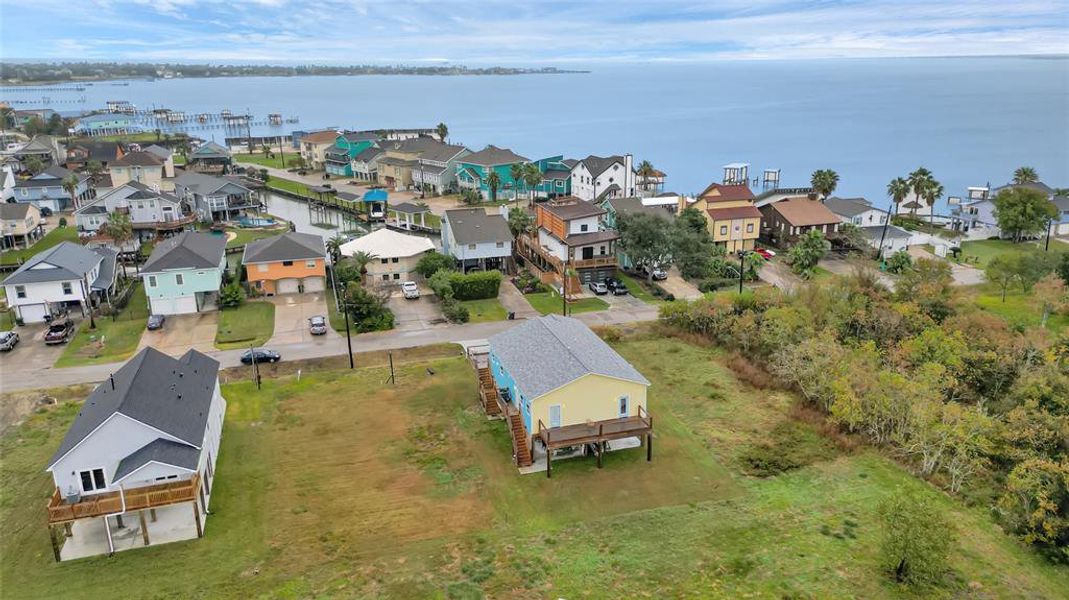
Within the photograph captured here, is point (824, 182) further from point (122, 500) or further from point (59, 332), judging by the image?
point (122, 500)

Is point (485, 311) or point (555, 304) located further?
point (555, 304)

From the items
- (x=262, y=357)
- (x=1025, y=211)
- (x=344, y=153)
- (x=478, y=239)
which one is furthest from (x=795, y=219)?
(x=344, y=153)

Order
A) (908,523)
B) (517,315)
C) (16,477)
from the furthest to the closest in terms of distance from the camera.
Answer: (517,315)
(16,477)
(908,523)

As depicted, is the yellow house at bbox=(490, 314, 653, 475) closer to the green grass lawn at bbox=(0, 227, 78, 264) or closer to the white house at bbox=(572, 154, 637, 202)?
the green grass lawn at bbox=(0, 227, 78, 264)

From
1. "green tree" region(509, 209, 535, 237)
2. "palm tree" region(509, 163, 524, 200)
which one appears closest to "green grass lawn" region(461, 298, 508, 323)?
"green tree" region(509, 209, 535, 237)

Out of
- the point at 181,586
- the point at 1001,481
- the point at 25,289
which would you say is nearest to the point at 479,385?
the point at 181,586

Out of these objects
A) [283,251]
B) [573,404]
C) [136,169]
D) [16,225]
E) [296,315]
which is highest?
[136,169]

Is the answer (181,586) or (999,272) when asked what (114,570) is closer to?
(181,586)
